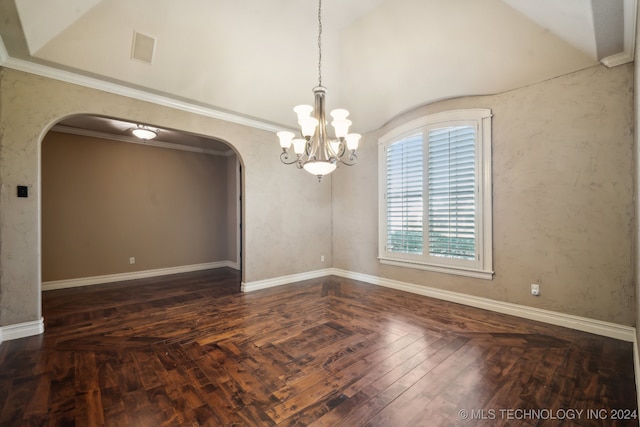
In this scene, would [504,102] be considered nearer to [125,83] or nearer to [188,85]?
[188,85]

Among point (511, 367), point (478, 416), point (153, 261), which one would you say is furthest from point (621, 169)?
point (153, 261)

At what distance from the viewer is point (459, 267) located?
3.93 m

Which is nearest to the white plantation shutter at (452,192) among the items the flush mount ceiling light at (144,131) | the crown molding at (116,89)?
the crown molding at (116,89)

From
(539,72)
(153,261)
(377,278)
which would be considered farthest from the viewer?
(153,261)

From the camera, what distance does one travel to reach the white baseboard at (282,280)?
4.60m

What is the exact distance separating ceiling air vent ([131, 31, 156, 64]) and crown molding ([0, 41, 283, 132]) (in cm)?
47

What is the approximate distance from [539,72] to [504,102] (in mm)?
451

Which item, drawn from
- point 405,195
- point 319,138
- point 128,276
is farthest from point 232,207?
point 319,138

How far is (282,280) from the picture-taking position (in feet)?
16.5

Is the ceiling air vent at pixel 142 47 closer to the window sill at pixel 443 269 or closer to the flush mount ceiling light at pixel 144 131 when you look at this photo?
the flush mount ceiling light at pixel 144 131

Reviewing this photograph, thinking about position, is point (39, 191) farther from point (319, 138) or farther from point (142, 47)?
point (319, 138)

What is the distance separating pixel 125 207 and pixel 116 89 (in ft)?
9.57

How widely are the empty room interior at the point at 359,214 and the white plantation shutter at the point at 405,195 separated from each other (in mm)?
34

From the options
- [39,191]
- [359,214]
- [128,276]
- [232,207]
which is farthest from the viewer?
[232,207]
